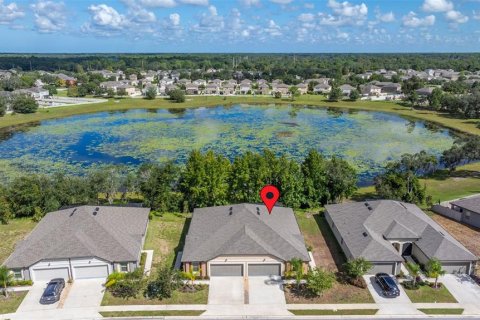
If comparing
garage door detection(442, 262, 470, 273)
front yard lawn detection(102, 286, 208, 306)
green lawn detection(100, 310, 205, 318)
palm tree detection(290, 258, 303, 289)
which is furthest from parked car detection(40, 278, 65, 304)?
garage door detection(442, 262, 470, 273)

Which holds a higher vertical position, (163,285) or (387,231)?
(387,231)

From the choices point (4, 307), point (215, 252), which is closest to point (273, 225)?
point (215, 252)

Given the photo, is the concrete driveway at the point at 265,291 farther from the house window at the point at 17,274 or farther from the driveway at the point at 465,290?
the house window at the point at 17,274

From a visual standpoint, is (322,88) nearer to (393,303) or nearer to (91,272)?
(393,303)

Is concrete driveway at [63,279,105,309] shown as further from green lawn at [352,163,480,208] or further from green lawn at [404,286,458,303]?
green lawn at [352,163,480,208]

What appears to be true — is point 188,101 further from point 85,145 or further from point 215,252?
point 215,252

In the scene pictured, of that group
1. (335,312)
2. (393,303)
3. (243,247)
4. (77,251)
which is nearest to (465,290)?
(393,303)

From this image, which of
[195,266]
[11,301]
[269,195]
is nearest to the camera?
[11,301]
